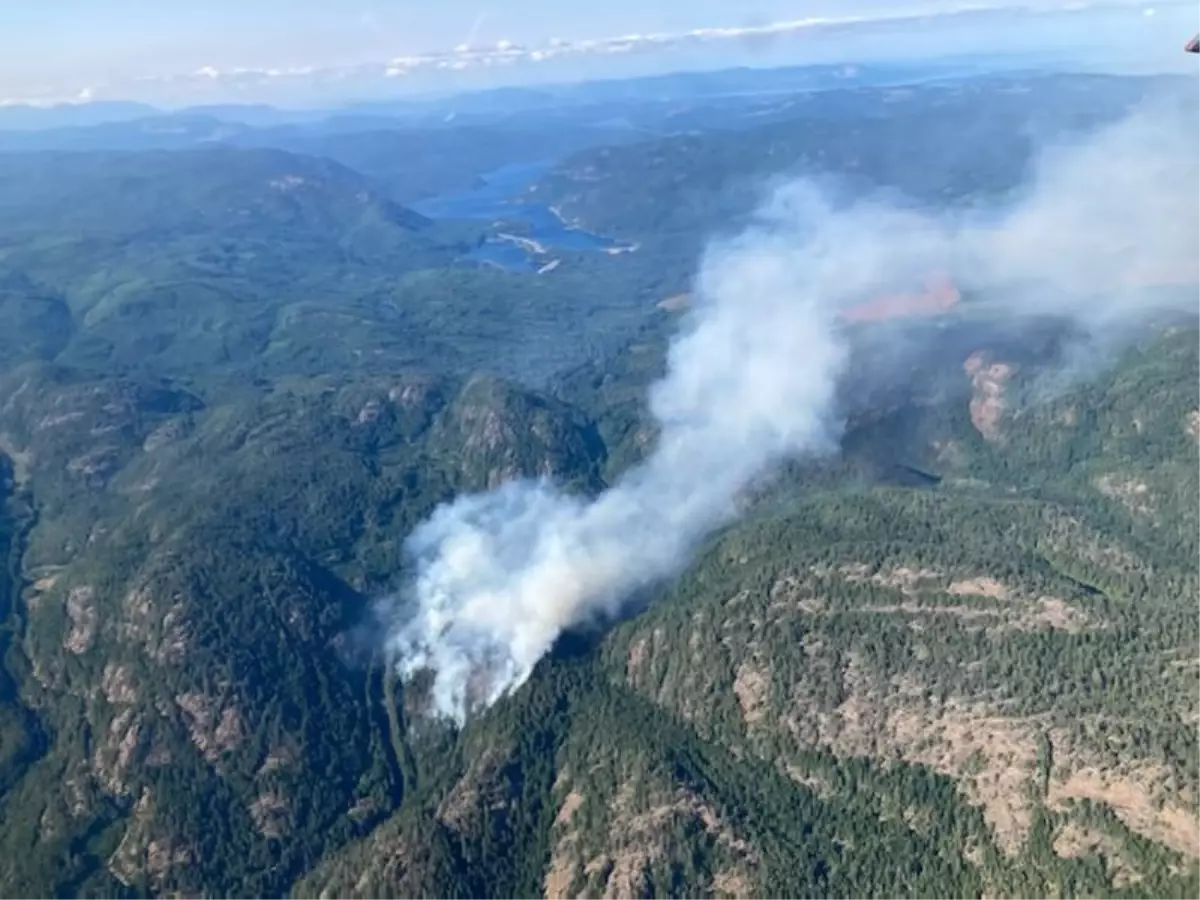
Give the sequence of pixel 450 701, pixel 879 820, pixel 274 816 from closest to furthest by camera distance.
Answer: pixel 879 820 < pixel 274 816 < pixel 450 701

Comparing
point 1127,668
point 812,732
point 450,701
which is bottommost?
point 450,701

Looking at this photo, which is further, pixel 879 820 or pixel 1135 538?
pixel 1135 538

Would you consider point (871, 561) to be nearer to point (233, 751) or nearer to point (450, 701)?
point (450, 701)

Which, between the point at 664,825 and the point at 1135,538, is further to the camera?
the point at 1135,538

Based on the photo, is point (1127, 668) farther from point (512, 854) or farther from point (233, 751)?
point (233, 751)

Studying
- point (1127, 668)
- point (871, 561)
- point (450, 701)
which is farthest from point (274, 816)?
point (1127, 668)

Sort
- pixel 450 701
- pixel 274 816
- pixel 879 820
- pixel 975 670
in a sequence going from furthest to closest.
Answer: pixel 450 701
pixel 274 816
pixel 975 670
pixel 879 820

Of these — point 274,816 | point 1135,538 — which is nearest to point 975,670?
point 1135,538

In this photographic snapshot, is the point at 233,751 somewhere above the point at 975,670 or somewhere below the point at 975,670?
below

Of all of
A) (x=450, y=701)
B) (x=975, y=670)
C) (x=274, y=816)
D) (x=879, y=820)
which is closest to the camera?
(x=879, y=820)
